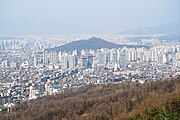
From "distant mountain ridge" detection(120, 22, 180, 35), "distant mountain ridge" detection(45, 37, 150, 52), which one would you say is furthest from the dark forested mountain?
"distant mountain ridge" detection(120, 22, 180, 35)

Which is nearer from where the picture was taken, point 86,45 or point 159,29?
point 86,45

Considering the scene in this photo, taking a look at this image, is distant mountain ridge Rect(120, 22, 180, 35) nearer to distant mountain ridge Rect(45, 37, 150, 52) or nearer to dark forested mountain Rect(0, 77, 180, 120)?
distant mountain ridge Rect(45, 37, 150, 52)

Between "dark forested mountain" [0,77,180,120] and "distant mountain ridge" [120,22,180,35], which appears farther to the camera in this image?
"distant mountain ridge" [120,22,180,35]

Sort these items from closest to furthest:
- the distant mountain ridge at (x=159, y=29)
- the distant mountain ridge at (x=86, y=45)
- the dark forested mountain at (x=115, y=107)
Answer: the dark forested mountain at (x=115, y=107) < the distant mountain ridge at (x=86, y=45) < the distant mountain ridge at (x=159, y=29)

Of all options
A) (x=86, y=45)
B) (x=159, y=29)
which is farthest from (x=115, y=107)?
(x=159, y=29)

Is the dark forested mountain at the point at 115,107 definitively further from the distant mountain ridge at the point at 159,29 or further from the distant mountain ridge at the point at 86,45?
the distant mountain ridge at the point at 159,29

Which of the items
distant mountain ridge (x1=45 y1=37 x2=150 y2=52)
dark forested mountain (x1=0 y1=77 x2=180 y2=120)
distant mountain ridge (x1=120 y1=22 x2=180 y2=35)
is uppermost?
distant mountain ridge (x1=120 y1=22 x2=180 y2=35)

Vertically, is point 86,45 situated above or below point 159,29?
below

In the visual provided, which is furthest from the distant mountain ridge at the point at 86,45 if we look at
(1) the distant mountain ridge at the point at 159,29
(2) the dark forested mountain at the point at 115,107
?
(1) the distant mountain ridge at the point at 159,29

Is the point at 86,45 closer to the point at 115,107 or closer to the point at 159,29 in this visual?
the point at 115,107

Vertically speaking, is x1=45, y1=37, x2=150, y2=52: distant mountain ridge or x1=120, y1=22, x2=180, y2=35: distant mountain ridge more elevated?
x1=120, y1=22, x2=180, y2=35: distant mountain ridge

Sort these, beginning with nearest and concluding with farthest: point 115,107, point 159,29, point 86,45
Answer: point 115,107
point 86,45
point 159,29
